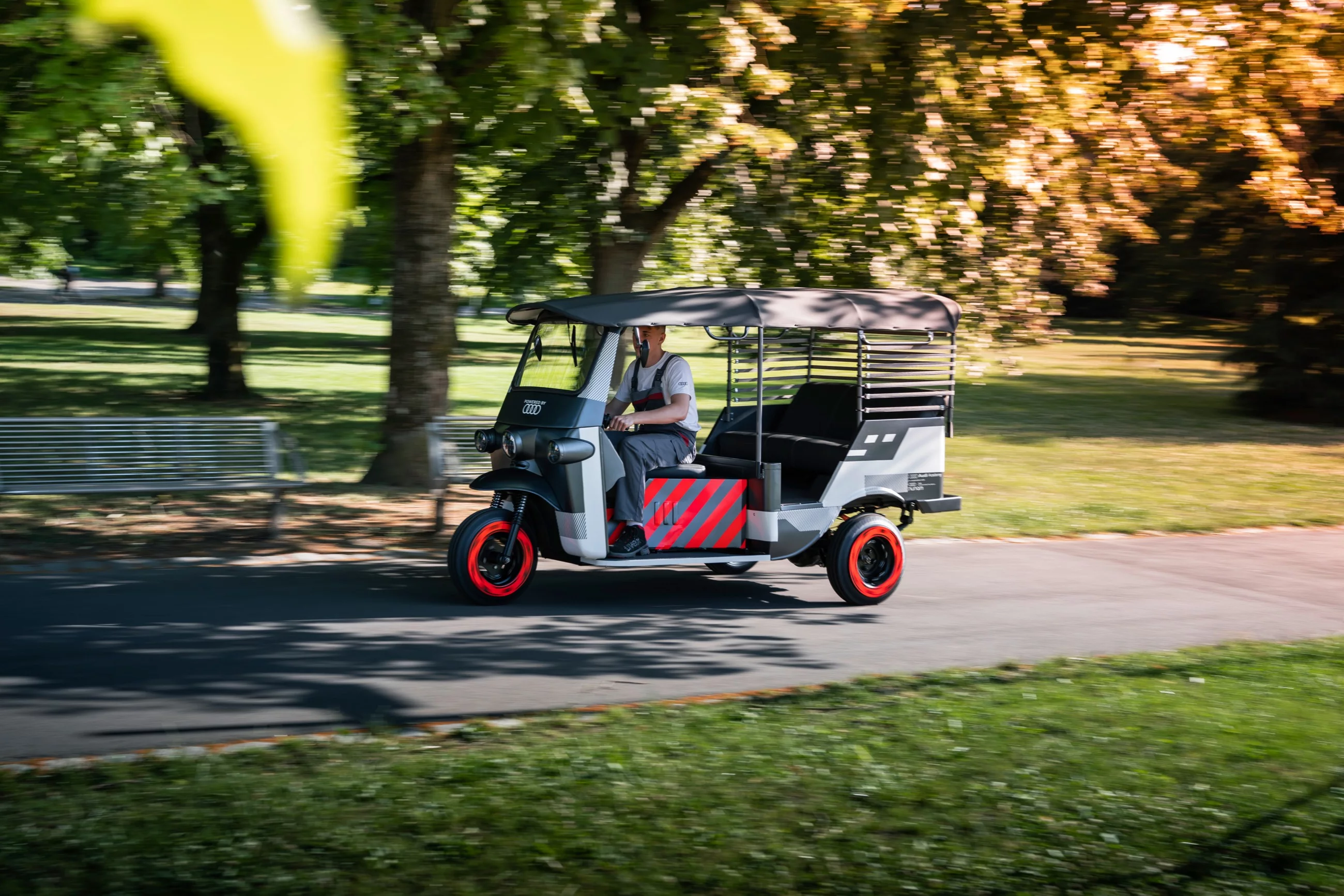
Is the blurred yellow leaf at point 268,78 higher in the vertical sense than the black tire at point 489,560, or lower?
higher

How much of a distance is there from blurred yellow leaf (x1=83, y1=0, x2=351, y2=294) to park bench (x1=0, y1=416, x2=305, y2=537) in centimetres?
1036

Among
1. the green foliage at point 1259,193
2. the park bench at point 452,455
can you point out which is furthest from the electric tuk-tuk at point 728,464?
the green foliage at point 1259,193

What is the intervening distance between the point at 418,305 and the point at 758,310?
4357mm

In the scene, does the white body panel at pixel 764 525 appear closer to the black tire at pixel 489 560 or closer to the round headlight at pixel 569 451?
the round headlight at pixel 569 451

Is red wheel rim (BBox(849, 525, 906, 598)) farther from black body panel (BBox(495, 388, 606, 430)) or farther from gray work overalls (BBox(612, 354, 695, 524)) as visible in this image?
black body panel (BBox(495, 388, 606, 430))

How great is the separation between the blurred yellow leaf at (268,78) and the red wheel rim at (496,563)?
26.9 feet

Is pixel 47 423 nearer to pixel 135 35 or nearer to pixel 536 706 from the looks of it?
pixel 536 706

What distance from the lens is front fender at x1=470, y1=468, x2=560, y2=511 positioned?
8898 millimetres

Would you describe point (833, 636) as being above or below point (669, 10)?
below

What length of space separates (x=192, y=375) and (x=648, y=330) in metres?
21.6

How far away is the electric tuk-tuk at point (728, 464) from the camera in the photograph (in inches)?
354

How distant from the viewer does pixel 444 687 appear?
6871 mm

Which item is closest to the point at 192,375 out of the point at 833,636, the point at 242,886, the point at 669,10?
the point at 669,10

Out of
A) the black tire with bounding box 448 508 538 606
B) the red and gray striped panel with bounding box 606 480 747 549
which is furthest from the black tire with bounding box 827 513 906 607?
the black tire with bounding box 448 508 538 606
